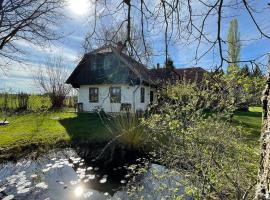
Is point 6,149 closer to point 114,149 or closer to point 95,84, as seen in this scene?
point 114,149

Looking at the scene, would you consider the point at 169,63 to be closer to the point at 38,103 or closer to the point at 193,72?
the point at 193,72

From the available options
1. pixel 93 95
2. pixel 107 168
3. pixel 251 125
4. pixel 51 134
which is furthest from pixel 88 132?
pixel 251 125

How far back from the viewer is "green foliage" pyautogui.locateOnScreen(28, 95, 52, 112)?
58.5 ft

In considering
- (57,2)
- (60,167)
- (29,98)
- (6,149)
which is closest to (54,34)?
A: (57,2)

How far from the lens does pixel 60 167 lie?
7.51 metres

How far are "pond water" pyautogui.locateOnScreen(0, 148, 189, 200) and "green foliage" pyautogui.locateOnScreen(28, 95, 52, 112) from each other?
33.5 ft

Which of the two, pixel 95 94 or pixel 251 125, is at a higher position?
pixel 95 94

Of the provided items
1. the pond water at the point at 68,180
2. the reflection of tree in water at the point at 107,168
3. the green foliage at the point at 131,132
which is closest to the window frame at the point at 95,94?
the reflection of tree in water at the point at 107,168

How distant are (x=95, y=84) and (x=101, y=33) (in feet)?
54.2

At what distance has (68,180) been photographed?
6496mm

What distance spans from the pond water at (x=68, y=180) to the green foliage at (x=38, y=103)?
10.2 meters

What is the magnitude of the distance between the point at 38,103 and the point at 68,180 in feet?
44.0

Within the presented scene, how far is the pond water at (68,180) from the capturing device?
551cm

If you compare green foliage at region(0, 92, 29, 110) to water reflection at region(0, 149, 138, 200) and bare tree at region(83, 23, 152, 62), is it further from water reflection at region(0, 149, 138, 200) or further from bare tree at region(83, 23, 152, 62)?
bare tree at region(83, 23, 152, 62)
